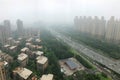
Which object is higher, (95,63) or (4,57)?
(4,57)

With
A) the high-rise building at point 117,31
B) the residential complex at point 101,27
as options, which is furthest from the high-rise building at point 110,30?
the high-rise building at point 117,31

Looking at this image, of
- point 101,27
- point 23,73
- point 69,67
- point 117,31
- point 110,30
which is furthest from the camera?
point 101,27

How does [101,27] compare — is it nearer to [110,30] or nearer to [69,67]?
[110,30]

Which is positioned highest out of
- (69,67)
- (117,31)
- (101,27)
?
(101,27)

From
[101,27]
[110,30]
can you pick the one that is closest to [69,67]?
[110,30]

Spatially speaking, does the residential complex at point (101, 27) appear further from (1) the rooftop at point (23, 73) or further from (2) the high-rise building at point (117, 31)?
(1) the rooftop at point (23, 73)

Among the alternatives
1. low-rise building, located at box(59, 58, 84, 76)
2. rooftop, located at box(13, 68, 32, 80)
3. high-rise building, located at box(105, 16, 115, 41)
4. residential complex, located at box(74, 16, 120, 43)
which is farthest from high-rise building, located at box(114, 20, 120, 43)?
rooftop, located at box(13, 68, 32, 80)

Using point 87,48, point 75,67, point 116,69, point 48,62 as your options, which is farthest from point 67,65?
point 87,48

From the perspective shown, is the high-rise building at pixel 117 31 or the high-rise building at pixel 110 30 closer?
the high-rise building at pixel 117 31

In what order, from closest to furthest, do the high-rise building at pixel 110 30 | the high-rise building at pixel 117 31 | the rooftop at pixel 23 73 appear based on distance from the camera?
the rooftop at pixel 23 73
the high-rise building at pixel 117 31
the high-rise building at pixel 110 30

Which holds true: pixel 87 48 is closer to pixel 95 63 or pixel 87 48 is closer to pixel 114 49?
pixel 114 49

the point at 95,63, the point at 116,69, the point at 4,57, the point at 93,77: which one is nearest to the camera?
the point at 93,77
